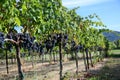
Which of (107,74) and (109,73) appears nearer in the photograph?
(107,74)

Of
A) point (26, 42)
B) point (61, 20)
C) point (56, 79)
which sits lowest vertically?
point (56, 79)

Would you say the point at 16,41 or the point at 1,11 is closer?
the point at 1,11

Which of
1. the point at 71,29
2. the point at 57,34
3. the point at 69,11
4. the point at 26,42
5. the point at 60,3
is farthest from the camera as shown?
the point at 69,11

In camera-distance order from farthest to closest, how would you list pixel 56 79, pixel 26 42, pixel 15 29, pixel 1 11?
pixel 56 79, pixel 26 42, pixel 15 29, pixel 1 11

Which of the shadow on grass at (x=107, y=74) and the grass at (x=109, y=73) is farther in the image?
the grass at (x=109, y=73)

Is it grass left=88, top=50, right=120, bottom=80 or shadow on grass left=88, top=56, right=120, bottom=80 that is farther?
grass left=88, top=50, right=120, bottom=80

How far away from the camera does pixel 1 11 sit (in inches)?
305

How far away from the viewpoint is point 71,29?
53.9 ft

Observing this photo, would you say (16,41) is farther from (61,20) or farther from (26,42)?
(61,20)

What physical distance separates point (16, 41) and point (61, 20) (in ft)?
9.27

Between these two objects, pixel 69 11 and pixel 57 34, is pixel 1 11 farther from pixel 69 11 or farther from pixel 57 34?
pixel 69 11

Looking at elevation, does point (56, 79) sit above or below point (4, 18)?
below

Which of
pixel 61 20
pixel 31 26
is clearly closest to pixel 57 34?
pixel 61 20

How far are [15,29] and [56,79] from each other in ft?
41.2
